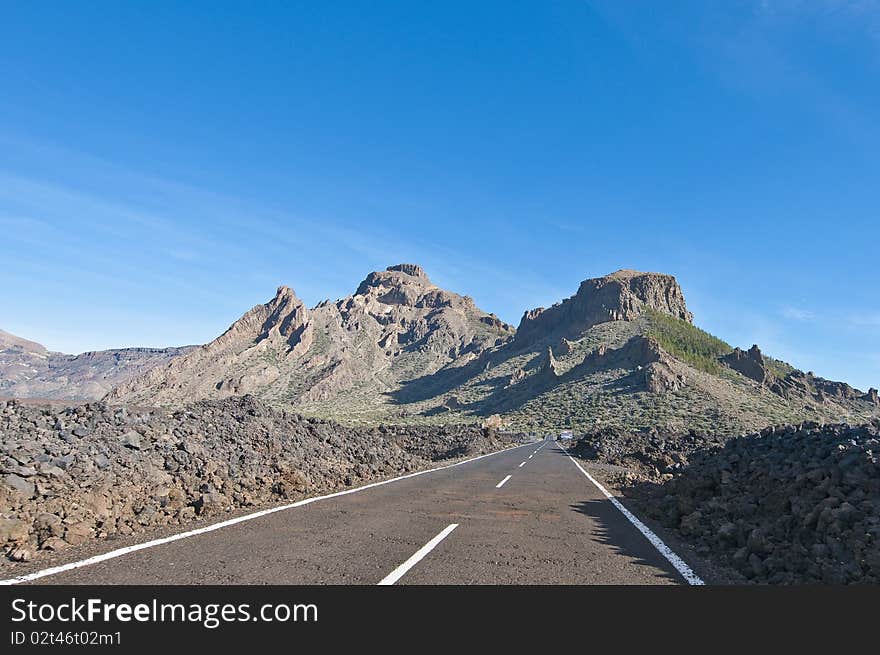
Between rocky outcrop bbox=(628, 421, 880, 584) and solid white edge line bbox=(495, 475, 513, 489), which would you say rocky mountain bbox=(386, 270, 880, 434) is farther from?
rocky outcrop bbox=(628, 421, 880, 584)

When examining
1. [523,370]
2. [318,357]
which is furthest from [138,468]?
[318,357]

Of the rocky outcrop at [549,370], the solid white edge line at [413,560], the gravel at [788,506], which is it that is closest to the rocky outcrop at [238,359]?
the rocky outcrop at [549,370]

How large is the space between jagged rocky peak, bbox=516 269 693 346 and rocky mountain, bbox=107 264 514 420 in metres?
22.8

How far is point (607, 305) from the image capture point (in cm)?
13638

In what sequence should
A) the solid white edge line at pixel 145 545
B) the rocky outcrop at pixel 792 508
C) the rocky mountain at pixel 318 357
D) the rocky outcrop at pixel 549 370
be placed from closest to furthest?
the solid white edge line at pixel 145 545, the rocky outcrop at pixel 792 508, the rocky outcrop at pixel 549 370, the rocky mountain at pixel 318 357

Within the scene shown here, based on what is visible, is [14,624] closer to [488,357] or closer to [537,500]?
[537,500]

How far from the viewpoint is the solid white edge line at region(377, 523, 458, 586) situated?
5596 mm

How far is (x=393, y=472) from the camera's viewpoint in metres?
19.7

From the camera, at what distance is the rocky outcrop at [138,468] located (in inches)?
303

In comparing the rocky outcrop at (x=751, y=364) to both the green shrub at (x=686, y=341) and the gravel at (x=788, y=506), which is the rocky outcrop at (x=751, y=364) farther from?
the gravel at (x=788, y=506)

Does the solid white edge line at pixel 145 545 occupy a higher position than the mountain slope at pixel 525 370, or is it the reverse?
the mountain slope at pixel 525 370

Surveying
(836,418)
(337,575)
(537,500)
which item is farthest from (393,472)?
(836,418)

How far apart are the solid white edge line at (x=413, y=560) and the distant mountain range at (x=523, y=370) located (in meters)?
52.0

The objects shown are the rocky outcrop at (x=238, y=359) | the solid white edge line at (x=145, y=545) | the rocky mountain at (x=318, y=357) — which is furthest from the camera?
the rocky mountain at (x=318, y=357)
